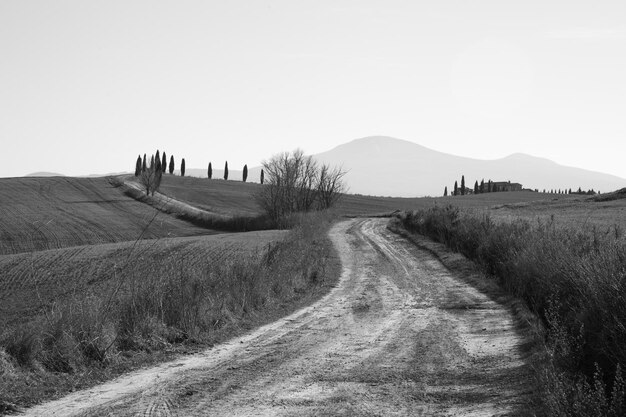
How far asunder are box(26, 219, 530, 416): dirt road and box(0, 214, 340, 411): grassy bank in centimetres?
60

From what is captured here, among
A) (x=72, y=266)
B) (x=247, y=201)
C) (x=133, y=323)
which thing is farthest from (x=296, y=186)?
(x=133, y=323)

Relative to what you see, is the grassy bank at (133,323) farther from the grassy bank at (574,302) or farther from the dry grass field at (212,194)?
the dry grass field at (212,194)

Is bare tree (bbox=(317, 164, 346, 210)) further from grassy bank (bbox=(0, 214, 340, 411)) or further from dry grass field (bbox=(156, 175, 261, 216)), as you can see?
grassy bank (bbox=(0, 214, 340, 411))

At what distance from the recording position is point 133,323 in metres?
11.4

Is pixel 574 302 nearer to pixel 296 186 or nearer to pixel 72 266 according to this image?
pixel 72 266

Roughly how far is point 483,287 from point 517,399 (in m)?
11.7

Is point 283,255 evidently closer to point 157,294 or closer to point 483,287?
point 483,287

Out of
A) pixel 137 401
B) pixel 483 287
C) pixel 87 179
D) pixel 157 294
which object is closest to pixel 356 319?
pixel 157 294

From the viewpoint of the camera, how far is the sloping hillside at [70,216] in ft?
186

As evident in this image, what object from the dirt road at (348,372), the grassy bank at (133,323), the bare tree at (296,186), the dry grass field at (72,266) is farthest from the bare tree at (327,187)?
the dirt road at (348,372)

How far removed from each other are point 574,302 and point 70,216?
68.8m

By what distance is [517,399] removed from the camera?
825 centimetres

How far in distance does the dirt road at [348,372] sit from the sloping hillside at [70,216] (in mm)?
28018

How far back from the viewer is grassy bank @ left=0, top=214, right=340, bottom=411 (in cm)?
898
